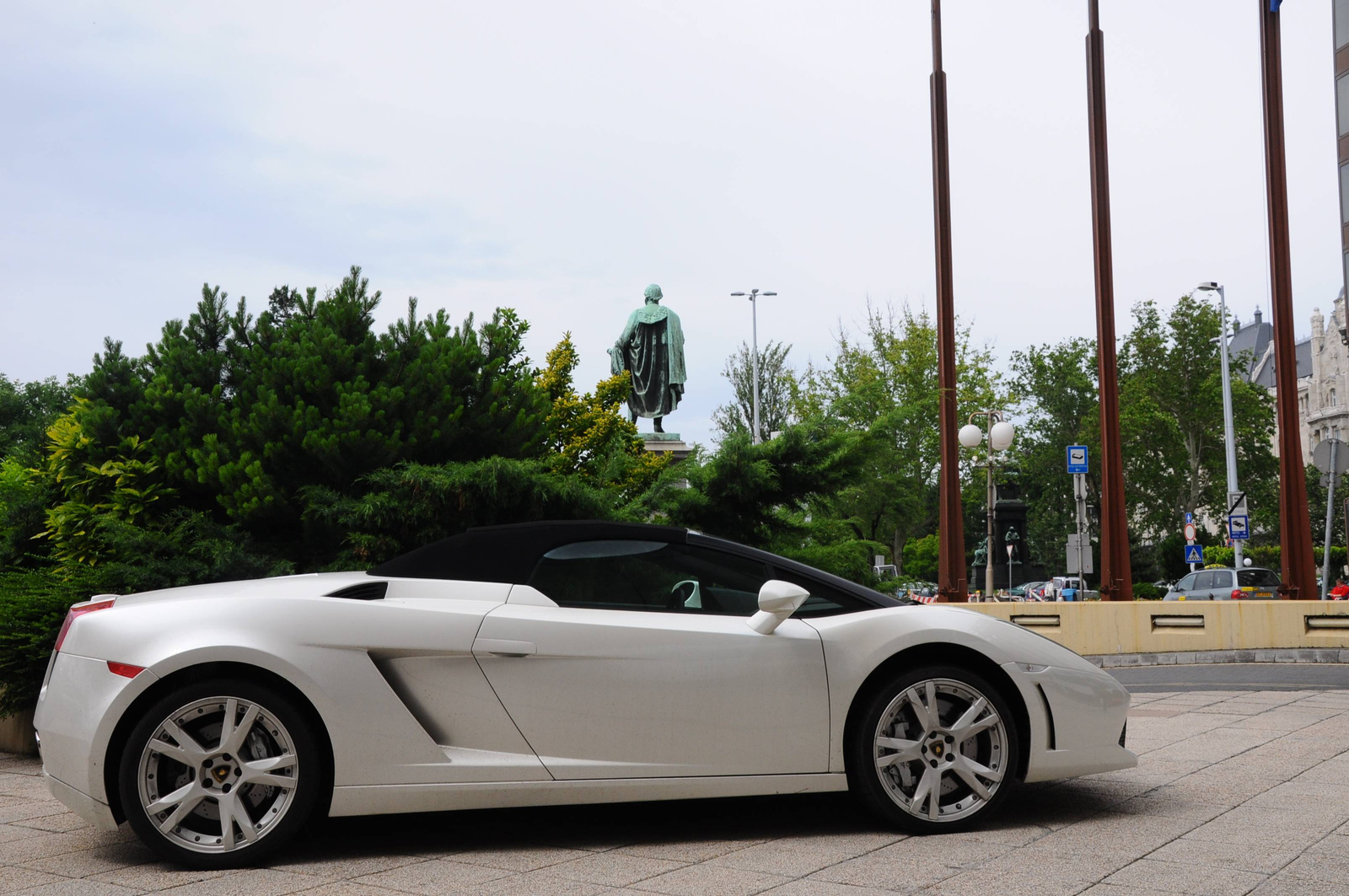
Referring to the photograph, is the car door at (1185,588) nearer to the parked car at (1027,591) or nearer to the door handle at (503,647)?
the parked car at (1027,591)

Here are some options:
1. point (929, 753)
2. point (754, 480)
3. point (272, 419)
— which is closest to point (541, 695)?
point (929, 753)

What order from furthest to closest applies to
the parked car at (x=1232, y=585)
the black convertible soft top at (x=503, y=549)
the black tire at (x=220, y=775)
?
the parked car at (x=1232, y=585) → the black convertible soft top at (x=503, y=549) → the black tire at (x=220, y=775)

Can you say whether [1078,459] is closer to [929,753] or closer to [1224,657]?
[1224,657]

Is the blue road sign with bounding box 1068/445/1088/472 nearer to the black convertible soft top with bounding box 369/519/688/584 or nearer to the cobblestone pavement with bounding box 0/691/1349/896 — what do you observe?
the cobblestone pavement with bounding box 0/691/1349/896

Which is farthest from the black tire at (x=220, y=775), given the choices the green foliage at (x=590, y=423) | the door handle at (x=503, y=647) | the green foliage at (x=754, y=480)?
the green foliage at (x=590, y=423)

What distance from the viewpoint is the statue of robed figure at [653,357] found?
109ft

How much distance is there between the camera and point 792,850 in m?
4.21

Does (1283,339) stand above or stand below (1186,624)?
above

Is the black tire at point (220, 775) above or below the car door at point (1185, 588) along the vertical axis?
above

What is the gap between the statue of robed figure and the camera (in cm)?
3331

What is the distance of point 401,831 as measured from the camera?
15.2ft

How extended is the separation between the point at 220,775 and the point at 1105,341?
55.3 ft

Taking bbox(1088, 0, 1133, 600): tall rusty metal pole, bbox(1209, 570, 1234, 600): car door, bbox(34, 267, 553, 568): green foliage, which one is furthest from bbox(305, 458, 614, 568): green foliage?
bbox(1209, 570, 1234, 600): car door

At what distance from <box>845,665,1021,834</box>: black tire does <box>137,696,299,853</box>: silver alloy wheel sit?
2009 mm
